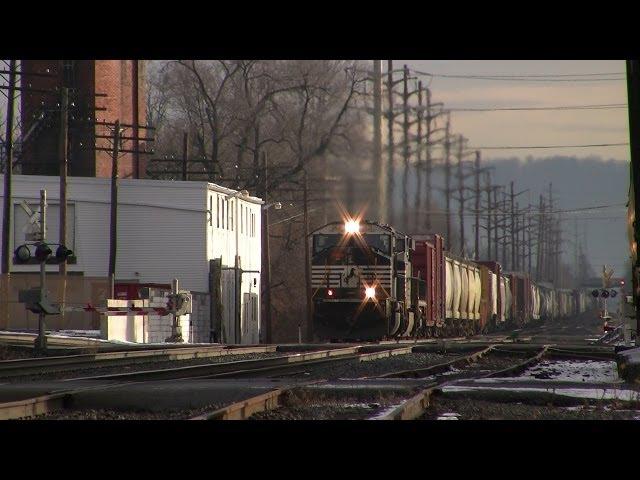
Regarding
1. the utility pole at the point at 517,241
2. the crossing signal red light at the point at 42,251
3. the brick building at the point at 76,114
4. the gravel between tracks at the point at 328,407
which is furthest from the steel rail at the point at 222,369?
the utility pole at the point at 517,241

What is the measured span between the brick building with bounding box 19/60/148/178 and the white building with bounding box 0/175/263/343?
7761mm

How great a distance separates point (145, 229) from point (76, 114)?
11535 millimetres

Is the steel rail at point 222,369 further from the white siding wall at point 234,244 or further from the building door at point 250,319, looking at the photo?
the building door at point 250,319

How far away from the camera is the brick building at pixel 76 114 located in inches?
2375

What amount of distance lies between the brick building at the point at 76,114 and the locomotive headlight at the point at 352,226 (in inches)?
1055

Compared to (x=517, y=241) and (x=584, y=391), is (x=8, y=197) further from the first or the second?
(x=517, y=241)

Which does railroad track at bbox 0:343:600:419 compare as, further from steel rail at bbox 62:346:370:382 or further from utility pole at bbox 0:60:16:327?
utility pole at bbox 0:60:16:327

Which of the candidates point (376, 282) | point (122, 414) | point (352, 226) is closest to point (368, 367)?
point (122, 414)

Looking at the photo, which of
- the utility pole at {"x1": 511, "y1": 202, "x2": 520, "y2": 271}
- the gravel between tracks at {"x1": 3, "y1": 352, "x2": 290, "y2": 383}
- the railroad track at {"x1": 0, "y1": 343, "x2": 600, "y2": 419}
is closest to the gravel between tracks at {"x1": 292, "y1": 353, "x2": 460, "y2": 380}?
the railroad track at {"x1": 0, "y1": 343, "x2": 600, "y2": 419}

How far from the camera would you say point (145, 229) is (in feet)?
171

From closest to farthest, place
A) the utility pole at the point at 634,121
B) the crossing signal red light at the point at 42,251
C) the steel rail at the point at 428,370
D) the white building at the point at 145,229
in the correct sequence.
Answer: the steel rail at the point at 428,370 → the utility pole at the point at 634,121 → the crossing signal red light at the point at 42,251 → the white building at the point at 145,229

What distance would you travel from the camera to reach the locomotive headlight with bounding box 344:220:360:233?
34.6m
